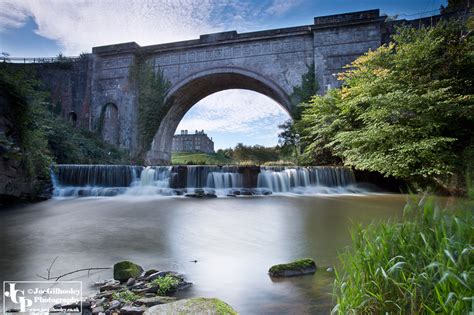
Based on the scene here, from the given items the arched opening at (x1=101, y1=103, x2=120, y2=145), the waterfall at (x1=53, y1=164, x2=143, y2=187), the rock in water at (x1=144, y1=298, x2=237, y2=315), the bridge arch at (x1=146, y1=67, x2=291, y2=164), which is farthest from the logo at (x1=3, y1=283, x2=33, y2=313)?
the arched opening at (x1=101, y1=103, x2=120, y2=145)

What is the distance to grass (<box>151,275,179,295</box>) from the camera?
227cm

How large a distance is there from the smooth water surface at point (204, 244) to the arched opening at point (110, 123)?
11810 millimetres

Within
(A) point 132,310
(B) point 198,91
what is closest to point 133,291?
(A) point 132,310

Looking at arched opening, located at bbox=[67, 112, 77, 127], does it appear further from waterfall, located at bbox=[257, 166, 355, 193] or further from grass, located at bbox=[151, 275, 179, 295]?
grass, located at bbox=[151, 275, 179, 295]

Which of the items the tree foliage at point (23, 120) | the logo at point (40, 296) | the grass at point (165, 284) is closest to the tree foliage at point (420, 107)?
the grass at point (165, 284)

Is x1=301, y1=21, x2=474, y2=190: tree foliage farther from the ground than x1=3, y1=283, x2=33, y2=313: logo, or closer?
farther from the ground

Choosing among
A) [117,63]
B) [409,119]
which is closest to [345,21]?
[409,119]

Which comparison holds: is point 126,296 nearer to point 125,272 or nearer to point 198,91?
point 125,272

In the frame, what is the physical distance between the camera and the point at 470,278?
1.26m

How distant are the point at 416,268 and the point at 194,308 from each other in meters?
1.17

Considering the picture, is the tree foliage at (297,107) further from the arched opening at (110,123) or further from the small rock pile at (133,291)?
the small rock pile at (133,291)

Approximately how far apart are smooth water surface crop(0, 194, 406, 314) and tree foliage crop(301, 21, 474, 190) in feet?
5.68

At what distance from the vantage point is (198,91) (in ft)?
62.0

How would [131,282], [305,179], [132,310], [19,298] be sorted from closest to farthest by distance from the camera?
1. [132,310]
2. [19,298]
3. [131,282]
4. [305,179]
